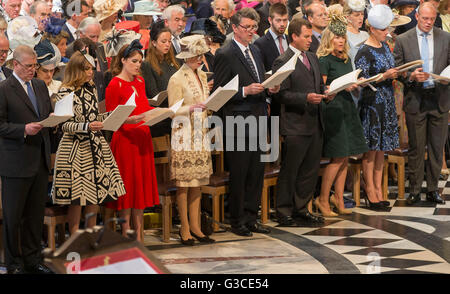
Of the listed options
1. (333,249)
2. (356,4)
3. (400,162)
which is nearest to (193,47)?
(333,249)

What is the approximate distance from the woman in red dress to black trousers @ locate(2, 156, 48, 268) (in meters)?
0.62

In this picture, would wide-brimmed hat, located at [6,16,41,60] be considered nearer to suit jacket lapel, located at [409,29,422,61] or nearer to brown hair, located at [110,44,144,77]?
brown hair, located at [110,44,144,77]

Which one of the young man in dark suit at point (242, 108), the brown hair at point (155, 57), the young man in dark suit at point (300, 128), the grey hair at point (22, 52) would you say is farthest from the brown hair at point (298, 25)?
the grey hair at point (22, 52)

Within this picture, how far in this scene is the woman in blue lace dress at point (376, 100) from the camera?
7.01 meters

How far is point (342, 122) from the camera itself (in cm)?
689

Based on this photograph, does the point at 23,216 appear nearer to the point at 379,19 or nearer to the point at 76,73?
the point at 76,73

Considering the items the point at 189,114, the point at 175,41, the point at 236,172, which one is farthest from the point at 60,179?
the point at 175,41

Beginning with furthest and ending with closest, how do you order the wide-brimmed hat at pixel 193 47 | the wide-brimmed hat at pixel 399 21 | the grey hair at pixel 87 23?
the wide-brimmed hat at pixel 399 21
the grey hair at pixel 87 23
the wide-brimmed hat at pixel 193 47

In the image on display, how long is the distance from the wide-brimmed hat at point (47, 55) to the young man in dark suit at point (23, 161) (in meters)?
0.58

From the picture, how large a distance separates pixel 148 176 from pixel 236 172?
95cm

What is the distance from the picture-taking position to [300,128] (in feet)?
21.3

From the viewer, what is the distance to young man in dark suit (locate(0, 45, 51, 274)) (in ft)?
15.8

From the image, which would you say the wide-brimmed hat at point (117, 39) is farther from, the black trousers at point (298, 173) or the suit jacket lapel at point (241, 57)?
the black trousers at point (298, 173)

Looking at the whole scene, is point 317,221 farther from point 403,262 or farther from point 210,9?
point 210,9
